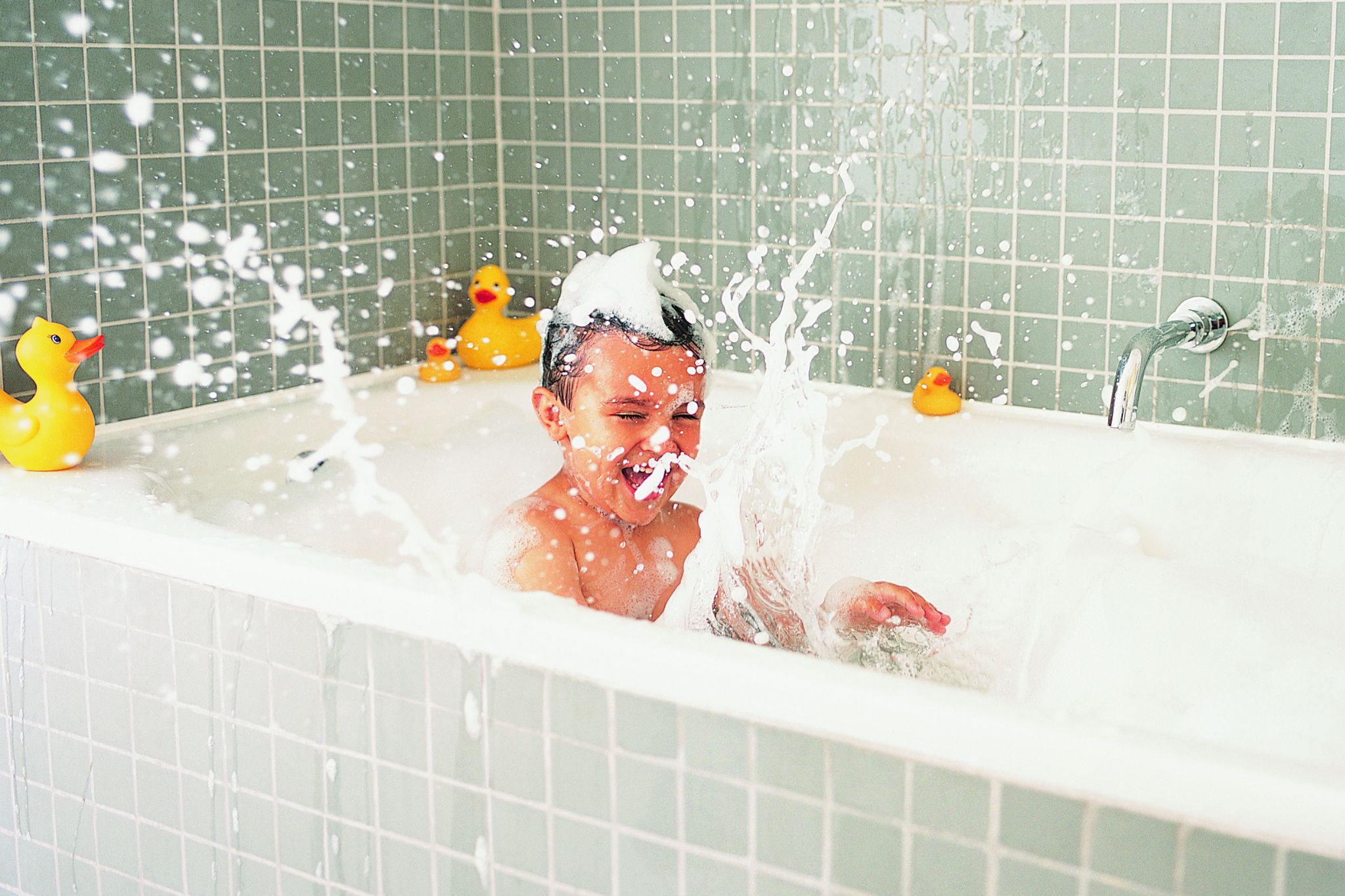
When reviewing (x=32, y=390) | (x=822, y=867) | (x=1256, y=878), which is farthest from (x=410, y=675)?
(x=32, y=390)

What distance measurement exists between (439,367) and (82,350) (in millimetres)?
651

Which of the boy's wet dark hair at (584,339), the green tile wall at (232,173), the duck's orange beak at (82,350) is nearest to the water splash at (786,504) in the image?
the boy's wet dark hair at (584,339)

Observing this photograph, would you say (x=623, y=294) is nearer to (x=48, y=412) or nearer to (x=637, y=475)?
(x=637, y=475)

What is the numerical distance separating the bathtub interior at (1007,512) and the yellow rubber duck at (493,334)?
0.35 ft

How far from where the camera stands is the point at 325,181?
6.79 feet

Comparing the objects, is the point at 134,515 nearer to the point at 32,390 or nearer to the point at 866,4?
the point at 32,390

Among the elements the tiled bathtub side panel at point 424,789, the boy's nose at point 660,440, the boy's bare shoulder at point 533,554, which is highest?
the boy's nose at point 660,440

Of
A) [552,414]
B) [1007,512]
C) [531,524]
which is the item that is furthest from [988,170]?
[531,524]

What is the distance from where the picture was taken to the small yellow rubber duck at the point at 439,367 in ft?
7.19

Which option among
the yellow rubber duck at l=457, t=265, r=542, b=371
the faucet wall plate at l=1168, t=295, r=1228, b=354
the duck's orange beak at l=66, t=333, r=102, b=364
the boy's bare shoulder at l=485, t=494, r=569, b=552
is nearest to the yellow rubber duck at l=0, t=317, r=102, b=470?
the duck's orange beak at l=66, t=333, r=102, b=364

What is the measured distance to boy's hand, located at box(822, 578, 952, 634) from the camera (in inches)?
60.5

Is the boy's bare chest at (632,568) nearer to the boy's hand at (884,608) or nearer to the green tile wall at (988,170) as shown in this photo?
the boy's hand at (884,608)

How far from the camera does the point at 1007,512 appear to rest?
1898 millimetres

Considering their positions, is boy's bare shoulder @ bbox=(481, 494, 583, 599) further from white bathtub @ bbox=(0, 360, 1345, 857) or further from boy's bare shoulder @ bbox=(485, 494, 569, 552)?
white bathtub @ bbox=(0, 360, 1345, 857)
